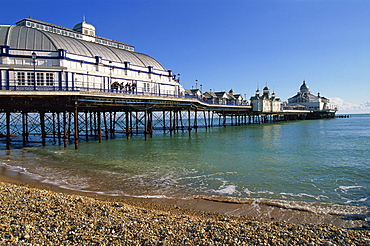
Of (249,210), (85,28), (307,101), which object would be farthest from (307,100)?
(249,210)

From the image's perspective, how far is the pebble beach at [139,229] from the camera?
23.3ft

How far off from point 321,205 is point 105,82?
107 ft

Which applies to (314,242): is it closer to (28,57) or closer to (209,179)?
(209,179)

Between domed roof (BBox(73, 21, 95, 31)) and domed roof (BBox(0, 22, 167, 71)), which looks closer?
domed roof (BBox(0, 22, 167, 71))

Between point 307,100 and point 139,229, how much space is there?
148076 millimetres

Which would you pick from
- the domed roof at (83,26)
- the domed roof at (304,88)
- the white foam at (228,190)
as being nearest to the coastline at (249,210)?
the white foam at (228,190)

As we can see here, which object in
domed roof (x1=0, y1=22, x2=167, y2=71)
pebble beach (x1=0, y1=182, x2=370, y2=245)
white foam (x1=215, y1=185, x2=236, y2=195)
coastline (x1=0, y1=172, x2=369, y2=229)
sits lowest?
coastline (x1=0, y1=172, x2=369, y2=229)

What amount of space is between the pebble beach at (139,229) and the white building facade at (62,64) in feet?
64.0

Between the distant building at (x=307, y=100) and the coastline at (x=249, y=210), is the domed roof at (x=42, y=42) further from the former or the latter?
the distant building at (x=307, y=100)

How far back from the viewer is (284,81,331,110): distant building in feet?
445

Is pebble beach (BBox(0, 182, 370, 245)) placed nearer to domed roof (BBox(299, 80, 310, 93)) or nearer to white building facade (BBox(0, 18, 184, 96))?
white building facade (BBox(0, 18, 184, 96))

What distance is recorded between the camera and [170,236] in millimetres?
7371

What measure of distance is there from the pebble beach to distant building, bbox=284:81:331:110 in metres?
132

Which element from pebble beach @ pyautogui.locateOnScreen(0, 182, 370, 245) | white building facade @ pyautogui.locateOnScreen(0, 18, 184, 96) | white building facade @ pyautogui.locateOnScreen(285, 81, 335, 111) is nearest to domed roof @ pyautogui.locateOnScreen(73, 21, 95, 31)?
white building facade @ pyautogui.locateOnScreen(0, 18, 184, 96)
